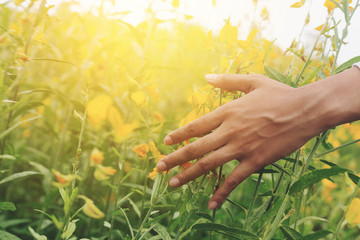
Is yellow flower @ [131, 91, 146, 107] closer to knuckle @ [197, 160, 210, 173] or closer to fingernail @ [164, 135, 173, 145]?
fingernail @ [164, 135, 173, 145]

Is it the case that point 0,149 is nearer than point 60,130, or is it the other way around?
point 0,149

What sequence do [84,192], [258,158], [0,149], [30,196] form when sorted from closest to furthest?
[258,158] → [0,149] → [84,192] → [30,196]

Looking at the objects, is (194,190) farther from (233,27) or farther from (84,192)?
(84,192)

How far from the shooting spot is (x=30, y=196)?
1.92m

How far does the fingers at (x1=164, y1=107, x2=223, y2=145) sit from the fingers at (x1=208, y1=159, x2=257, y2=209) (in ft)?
0.52

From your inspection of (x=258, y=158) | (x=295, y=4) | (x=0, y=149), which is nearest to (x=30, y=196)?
(x=0, y=149)

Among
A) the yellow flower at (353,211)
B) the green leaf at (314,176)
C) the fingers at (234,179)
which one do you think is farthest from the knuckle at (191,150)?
the yellow flower at (353,211)

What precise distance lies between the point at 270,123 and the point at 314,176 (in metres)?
0.21

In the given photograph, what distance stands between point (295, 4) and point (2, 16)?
1.22 metres

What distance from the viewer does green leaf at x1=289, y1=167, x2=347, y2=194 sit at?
830 mm

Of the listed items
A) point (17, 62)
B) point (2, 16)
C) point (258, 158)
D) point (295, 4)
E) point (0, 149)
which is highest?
point (295, 4)

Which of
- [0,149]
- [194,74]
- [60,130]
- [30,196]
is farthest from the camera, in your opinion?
[194,74]

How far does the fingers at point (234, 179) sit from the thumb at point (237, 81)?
0.82 feet

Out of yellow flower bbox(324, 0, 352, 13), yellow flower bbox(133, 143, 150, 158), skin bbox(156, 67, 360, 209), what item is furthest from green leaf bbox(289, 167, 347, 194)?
yellow flower bbox(324, 0, 352, 13)
